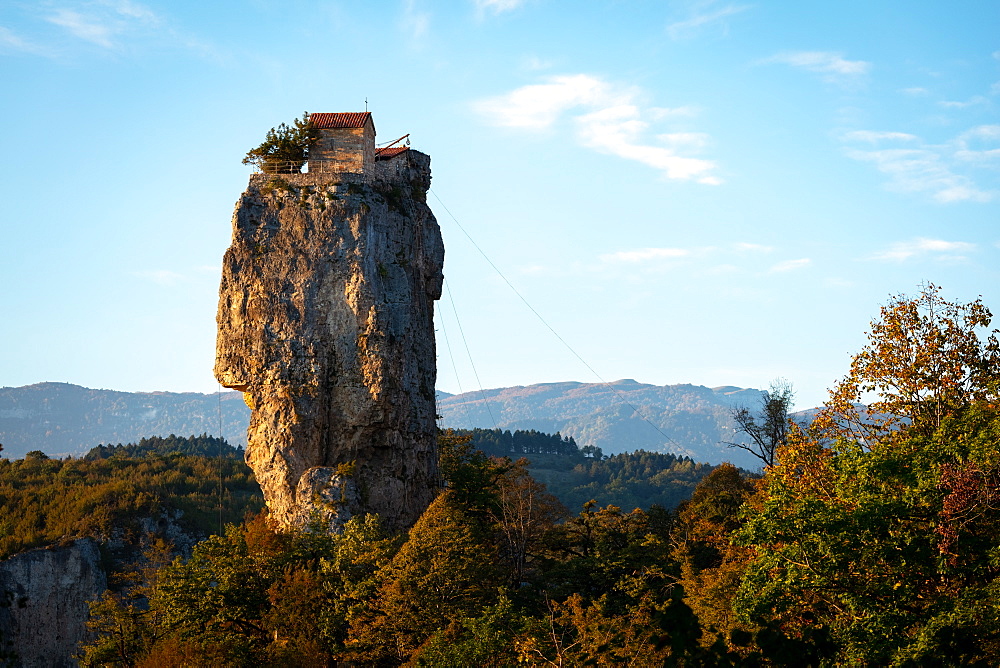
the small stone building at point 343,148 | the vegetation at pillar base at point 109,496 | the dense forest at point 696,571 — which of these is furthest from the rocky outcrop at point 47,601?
the small stone building at point 343,148

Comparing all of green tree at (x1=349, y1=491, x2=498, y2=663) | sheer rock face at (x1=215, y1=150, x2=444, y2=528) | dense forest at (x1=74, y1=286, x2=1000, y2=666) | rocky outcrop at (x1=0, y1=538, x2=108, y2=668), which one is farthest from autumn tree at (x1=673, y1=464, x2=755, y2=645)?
rocky outcrop at (x1=0, y1=538, x2=108, y2=668)

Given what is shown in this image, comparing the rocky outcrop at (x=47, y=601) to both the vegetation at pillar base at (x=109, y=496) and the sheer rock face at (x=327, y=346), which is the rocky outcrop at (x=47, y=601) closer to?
the vegetation at pillar base at (x=109, y=496)

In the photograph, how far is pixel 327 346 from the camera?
161ft

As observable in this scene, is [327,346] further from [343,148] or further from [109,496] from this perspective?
[109,496]

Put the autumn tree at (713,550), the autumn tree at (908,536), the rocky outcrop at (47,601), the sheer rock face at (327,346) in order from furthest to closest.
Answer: the rocky outcrop at (47,601) → the sheer rock face at (327,346) → the autumn tree at (713,550) → the autumn tree at (908,536)

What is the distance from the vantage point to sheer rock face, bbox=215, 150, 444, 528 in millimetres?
48562

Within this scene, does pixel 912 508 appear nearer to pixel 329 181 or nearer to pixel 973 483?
pixel 973 483

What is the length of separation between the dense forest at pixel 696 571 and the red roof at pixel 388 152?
18.6 metres

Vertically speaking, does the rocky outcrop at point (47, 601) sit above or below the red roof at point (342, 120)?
below

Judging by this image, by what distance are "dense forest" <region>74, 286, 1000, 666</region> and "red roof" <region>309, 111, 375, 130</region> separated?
66.3 ft

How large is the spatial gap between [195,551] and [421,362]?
1481cm

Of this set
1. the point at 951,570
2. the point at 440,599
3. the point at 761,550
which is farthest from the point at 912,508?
the point at 440,599

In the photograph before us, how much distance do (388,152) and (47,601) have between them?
4932 centimetres

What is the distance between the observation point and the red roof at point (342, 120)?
52438mm
